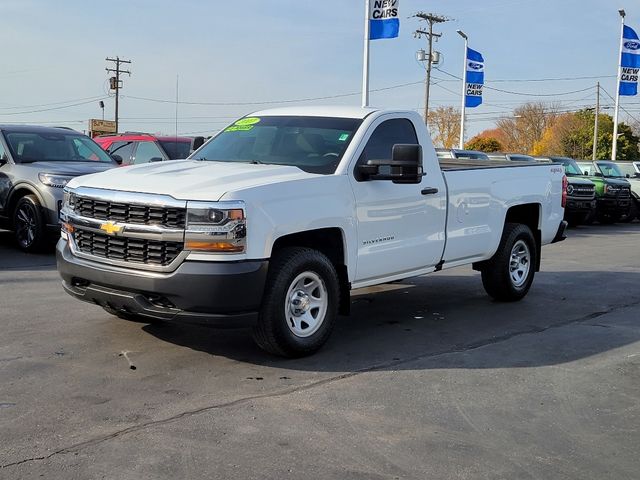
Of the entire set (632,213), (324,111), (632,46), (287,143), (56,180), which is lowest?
(632,213)

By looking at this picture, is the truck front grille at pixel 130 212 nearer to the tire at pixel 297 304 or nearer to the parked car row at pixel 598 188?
the tire at pixel 297 304

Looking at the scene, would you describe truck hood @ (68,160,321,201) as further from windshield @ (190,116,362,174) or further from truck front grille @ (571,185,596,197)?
truck front grille @ (571,185,596,197)

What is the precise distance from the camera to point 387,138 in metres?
6.89

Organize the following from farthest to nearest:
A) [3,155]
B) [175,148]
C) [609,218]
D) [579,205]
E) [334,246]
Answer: [609,218] < [579,205] < [175,148] < [3,155] < [334,246]

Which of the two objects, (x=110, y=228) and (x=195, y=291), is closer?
(x=195, y=291)

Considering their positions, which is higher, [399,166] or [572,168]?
[572,168]

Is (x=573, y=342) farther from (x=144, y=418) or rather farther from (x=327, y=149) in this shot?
(x=144, y=418)

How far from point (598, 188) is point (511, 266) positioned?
14.1 metres

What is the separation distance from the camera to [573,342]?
268 inches

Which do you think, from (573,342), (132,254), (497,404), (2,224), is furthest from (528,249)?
(2,224)

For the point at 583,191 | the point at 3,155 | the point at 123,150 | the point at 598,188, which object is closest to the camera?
the point at 3,155

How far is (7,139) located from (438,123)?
80.1 metres

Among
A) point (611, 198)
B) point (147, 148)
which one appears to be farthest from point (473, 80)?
point (147, 148)

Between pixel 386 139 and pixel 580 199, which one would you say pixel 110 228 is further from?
pixel 580 199
